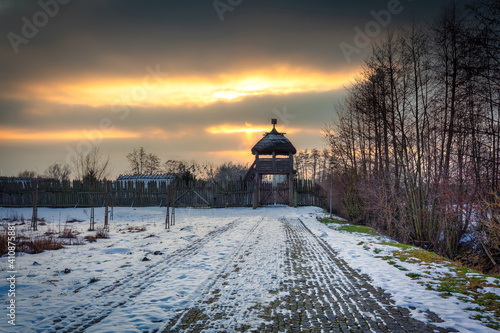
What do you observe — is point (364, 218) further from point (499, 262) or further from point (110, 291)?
point (110, 291)

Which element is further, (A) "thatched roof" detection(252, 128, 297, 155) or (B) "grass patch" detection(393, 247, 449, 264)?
(A) "thatched roof" detection(252, 128, 297, 155)

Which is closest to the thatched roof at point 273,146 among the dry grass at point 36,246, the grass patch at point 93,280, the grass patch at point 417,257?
the grass patch at point 417,257

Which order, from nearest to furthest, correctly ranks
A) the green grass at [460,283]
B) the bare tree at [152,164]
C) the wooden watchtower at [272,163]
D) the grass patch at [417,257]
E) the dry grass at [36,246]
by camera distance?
the green grass at [460,283]
the grass patch at [417,257]
the dry grass at [36,246]
the wooden watchtower at [272,163]
the bare tree at [152,164]

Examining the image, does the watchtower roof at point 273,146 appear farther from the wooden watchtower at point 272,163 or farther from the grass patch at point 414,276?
the grass patch at point 414,276

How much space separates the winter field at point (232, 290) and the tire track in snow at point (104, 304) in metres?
0.02

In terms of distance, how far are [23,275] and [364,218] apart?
20.6 metres

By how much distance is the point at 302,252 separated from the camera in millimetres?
9273

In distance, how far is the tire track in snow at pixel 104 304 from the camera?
13.7ft

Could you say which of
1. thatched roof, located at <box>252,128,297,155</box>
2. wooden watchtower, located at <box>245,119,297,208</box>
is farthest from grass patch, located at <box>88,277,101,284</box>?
thatched roof, located at <box>252,128,297,155</box>

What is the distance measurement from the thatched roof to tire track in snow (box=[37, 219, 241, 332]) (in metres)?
23.7

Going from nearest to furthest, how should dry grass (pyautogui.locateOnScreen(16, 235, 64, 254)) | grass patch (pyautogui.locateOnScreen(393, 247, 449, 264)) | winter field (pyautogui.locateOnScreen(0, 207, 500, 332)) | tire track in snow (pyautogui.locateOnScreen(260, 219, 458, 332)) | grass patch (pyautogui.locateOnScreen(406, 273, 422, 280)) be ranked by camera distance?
tire track in snow (pyautogui.locateOnScreen(260, 219, 458, 332)) < winter field (pyautogui.locateOnScreen(0, 207, 500, 332)) < grass patch (pyautogui.locateOnScreen(406, 273, 422, 280)) < grass patch (pyautogui.locateOnScreen(393, 247, 449, 264)) < dry grass (pyautogui.locateOnScreen(16, 235, 64, 254))

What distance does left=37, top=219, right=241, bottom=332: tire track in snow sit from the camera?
4.18m

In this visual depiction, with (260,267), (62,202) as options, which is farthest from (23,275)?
(62,202)

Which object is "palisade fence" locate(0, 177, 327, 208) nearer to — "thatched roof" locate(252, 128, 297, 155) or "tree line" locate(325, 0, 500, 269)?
"thatched roof" locate(252, 128, 297, 155)
